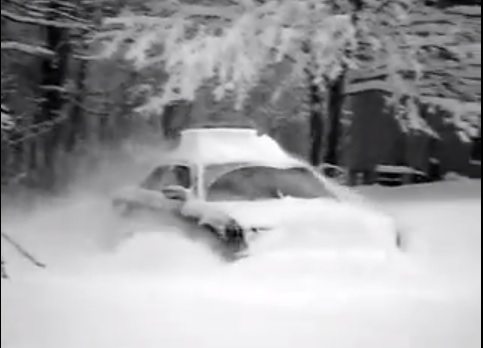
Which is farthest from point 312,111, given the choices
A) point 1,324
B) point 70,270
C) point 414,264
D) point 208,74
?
point 1,324

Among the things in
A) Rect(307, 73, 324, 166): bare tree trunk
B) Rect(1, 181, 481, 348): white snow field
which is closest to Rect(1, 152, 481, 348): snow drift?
Rect(1, 181, 481, 348): white snow field

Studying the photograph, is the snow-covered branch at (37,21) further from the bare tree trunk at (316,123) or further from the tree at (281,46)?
the bare tree trunk at (316,123)

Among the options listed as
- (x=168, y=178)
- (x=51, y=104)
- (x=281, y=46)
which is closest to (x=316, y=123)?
(x=281, y=46)

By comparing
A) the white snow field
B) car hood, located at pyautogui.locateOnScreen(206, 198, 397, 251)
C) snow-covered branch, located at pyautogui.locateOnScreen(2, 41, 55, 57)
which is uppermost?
snow-covered branch, located at pyautogui.locateOnScreen(2, 41, 55, 57)

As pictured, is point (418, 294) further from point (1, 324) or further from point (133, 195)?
point (1, 324)

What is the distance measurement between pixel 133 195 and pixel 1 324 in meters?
0.29

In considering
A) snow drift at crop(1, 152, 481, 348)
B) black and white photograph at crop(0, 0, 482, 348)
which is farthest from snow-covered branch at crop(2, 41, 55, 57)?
snow drift at crop(1, 152, 481, 348)

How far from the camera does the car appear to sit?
87 centimetres

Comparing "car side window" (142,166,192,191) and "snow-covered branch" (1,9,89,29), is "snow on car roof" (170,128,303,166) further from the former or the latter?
"snow-covered branch" (1,9,89,29)

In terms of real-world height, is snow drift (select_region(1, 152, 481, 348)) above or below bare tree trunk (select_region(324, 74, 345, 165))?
below

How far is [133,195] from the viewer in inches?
34.4

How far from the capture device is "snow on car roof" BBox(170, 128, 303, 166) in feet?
2.86

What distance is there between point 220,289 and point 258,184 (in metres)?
0.17

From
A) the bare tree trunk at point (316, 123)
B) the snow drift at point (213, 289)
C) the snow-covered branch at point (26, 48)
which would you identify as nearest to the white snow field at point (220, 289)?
the snow drift at point (213, 289)
